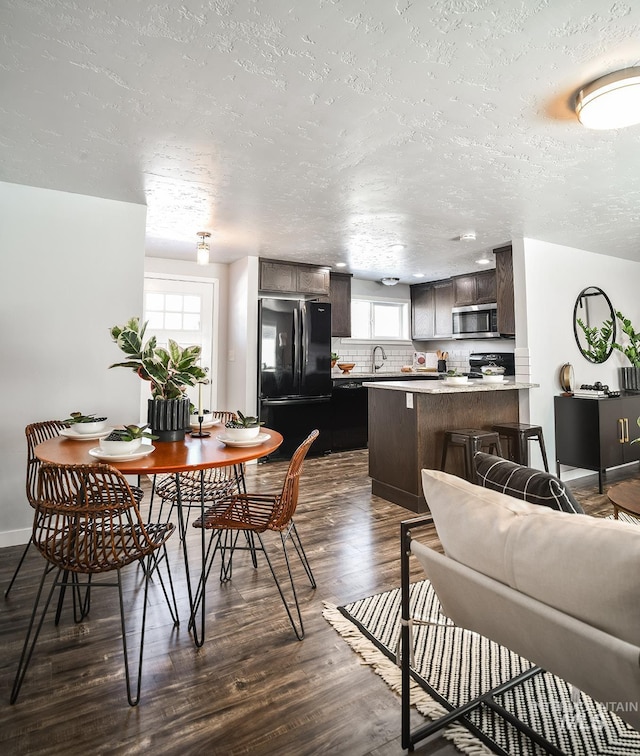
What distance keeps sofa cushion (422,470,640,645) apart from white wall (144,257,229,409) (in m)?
4.71

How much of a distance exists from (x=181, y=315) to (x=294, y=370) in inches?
59.8

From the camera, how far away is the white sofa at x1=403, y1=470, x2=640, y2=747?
85 centimetres

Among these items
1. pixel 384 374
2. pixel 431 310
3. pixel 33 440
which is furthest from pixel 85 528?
pixel 431 310

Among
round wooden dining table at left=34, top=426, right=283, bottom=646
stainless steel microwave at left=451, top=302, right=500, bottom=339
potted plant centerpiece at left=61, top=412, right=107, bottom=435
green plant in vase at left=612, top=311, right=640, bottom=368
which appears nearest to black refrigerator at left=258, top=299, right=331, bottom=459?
stainless steel microwave at left=451, top=302, right=500, bottom=339

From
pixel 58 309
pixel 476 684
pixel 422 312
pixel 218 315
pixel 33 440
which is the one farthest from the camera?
pixel 422 312

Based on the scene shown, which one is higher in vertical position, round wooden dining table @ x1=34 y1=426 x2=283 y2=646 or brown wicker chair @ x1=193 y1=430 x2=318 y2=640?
round wooden dining table @ x1=34 y1=426 x2=283 y2=646

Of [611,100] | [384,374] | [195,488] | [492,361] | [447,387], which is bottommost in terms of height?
[195,488]

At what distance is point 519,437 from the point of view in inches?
150

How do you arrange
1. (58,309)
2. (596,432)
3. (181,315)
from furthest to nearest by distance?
1. (181,315)
2. (596,432)
3. (58,309)

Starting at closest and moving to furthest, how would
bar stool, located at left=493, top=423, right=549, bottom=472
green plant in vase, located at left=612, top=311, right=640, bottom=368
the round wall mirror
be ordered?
bar stool, located at left=493, top=423, right=549, bottom=472 → the round wall mirror → green plant in vase, located at left=612, top=311, right=640, bottom=368

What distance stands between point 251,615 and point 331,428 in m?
3.67

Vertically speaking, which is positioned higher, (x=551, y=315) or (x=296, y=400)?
(x=551, y=315)

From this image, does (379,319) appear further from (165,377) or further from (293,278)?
(165,377)

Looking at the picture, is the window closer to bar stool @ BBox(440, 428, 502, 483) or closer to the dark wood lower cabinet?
the dark wood lower cabinet
